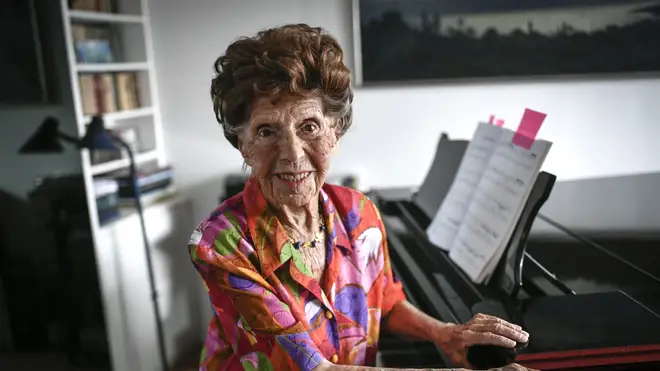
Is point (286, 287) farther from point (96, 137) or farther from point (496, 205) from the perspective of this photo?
point (96, 137)

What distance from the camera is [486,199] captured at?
1.14 m

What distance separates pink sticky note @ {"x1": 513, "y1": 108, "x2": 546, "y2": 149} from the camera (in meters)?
1.03

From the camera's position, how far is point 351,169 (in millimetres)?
2582

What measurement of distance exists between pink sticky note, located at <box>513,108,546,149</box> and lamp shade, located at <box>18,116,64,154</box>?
1414mm

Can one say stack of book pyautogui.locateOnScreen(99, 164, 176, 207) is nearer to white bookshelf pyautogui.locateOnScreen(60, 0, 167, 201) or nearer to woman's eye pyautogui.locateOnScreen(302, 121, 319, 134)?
white bookshelf pyautogui.locateOnScreen(60, 0, 167, 201)

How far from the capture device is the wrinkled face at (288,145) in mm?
762

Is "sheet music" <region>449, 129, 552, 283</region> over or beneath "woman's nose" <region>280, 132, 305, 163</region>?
beneath

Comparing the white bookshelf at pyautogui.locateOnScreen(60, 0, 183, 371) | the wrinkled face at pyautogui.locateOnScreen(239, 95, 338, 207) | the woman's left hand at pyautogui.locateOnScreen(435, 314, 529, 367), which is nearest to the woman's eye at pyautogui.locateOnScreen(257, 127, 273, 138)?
the wrinkled face at pyautogui.locateOnScreen(239, 95, 338, 207)

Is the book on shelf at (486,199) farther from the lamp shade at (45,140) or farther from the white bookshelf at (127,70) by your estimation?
the white bookshelf at (127,70)

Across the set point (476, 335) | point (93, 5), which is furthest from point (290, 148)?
point (93, 5)

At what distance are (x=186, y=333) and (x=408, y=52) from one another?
65.2 inches

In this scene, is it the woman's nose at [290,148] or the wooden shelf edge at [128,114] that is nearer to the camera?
the woman's nose at [290,148]

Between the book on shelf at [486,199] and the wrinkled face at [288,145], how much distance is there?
1.40 ft

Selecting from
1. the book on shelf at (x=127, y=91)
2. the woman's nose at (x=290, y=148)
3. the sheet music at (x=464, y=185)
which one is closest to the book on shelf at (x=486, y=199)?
the sheet music at (x=464, y=185)
